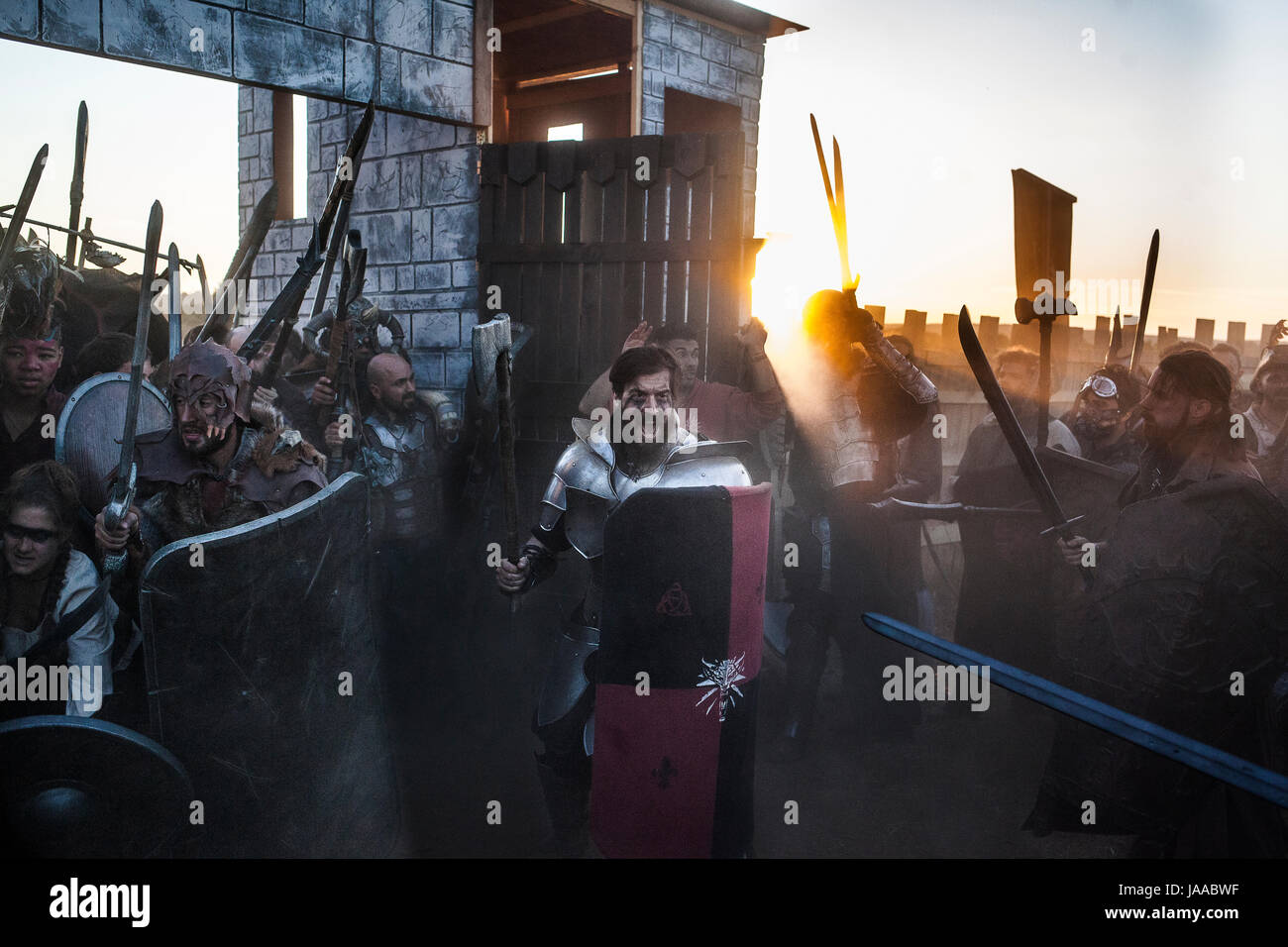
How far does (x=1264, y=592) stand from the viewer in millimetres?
2678

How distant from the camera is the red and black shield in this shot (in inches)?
98.6

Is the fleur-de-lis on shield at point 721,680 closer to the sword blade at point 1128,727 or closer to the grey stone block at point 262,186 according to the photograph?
the sword blade at point 1128,727

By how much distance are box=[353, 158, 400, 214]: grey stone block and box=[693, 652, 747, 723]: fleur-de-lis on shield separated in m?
3.77

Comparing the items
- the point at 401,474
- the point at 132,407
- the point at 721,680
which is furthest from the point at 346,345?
the point at 721,680

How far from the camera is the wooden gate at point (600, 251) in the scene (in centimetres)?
423

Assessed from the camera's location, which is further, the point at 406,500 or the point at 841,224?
the point at 406,500

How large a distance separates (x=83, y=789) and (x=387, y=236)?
12.1 ft

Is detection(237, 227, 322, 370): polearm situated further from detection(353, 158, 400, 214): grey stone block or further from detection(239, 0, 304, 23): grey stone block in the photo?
detection(353, 158, 400, 214): grey stone block

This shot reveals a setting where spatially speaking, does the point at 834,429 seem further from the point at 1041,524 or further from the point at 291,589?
the point at 291,589

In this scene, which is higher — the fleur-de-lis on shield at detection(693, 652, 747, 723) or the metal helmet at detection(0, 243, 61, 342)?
the metal helmet at detection(0, 243, 61, 342)

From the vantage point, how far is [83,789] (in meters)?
2.34

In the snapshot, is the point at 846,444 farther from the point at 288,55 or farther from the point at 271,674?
the point at 288,55

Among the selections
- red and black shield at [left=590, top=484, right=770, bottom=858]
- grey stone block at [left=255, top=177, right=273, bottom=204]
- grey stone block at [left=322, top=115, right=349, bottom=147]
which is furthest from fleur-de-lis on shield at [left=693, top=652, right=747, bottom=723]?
grey stone block at [left=255, top=177, right=273, bottom=204]

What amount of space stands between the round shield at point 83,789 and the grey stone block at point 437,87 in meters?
3.35
